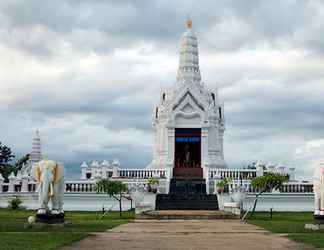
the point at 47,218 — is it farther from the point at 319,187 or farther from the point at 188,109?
the point at 188,109

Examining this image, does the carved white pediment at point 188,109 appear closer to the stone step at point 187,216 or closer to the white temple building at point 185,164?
the white temple building at point 185,164

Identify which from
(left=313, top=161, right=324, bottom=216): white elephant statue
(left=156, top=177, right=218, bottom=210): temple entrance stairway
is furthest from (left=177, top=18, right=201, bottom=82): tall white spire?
(left=313, top=161, right=324, bottom=216): white elephant statue

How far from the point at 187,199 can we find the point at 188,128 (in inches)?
480

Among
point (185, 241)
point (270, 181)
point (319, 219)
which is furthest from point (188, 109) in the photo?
point (185, 241)

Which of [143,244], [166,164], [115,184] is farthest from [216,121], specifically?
[143,244]

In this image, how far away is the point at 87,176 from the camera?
45.7 m

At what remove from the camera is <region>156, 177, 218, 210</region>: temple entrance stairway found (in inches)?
1480

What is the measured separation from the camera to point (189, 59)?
54.2m

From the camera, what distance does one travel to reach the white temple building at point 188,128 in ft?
161

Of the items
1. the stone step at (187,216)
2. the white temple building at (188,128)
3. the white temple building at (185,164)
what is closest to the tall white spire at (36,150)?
the white temple building at (185,164)

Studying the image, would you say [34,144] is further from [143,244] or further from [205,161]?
[143,244]

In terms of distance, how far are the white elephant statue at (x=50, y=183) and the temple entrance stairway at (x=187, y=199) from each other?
13.8 metres

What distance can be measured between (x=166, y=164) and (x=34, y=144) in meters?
17.8

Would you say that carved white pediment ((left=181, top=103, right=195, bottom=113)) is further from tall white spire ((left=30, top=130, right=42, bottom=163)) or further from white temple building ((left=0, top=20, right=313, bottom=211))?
tall white spire ((left=30, top=130, right=42, bottom=163))
